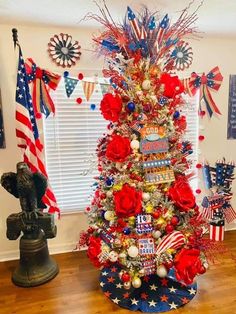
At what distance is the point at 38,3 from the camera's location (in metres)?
1.95

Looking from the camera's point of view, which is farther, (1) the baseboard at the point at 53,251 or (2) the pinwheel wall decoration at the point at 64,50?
(1) the baseboard at the point at 53,251

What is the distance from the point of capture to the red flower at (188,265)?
1.82 metres

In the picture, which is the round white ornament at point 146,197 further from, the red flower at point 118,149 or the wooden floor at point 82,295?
the wooden floor at point 82,295

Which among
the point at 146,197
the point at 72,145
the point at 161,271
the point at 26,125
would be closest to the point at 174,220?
the point at 146,197

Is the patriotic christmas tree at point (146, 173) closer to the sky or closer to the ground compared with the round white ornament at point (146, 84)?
closer to the ground

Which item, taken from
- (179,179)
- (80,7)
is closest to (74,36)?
(80,7)

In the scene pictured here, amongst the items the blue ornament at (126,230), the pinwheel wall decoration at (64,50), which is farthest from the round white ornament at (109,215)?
the pinwheel wall decoration at (64,50)

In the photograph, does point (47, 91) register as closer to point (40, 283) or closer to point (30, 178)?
point (30, 178)

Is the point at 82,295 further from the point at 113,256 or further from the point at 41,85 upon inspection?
the point at 41,85

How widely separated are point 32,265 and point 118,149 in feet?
4.33

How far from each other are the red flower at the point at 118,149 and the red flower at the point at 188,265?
84 centimetres

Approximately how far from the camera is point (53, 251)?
9.00 ft

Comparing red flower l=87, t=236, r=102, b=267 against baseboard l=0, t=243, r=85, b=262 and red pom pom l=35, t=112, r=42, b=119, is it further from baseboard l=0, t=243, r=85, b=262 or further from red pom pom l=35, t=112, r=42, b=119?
red pom pom l=35, t=112, r=42, b=119

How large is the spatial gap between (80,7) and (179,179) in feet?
5.24
